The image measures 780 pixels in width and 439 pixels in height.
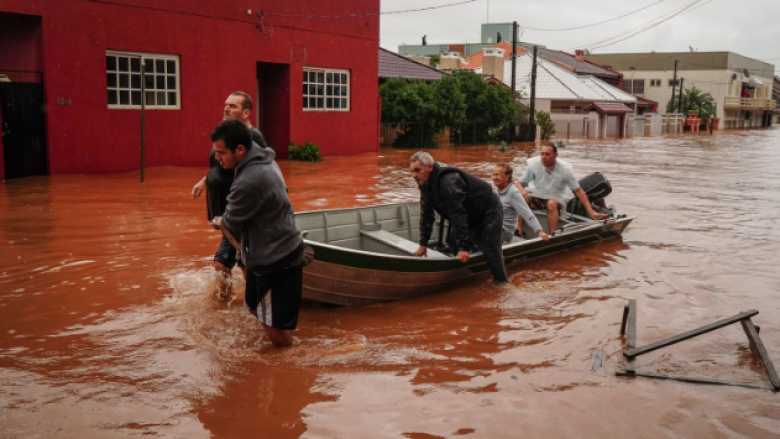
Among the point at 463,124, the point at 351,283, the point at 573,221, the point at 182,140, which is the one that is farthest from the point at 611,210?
the point at 463,124

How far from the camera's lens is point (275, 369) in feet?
19.2

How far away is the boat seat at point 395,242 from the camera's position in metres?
8.55

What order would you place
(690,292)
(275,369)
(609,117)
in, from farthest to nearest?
(609,117)
(690,292)
(275,369)

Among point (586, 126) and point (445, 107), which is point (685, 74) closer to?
point (586, 126)

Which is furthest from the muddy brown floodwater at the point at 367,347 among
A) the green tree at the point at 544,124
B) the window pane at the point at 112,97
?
the green tree at the point at 544,124

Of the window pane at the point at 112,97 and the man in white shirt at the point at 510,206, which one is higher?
the window pane at the point at 112,97

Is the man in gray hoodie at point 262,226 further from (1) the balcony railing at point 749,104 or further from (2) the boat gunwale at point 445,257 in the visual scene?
(1) the balcony railing at point 749,104

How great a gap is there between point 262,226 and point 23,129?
12.6m

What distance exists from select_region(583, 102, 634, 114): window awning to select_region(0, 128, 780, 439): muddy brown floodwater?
3895 cm

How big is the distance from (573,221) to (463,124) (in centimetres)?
2303

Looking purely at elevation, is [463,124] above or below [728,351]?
above

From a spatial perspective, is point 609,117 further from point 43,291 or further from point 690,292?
point 43,291

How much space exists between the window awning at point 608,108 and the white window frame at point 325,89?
2967 cm

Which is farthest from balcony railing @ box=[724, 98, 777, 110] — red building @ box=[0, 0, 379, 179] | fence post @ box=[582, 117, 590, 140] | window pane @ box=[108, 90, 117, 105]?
window pane @ box=[108, 90, 117, 105]
